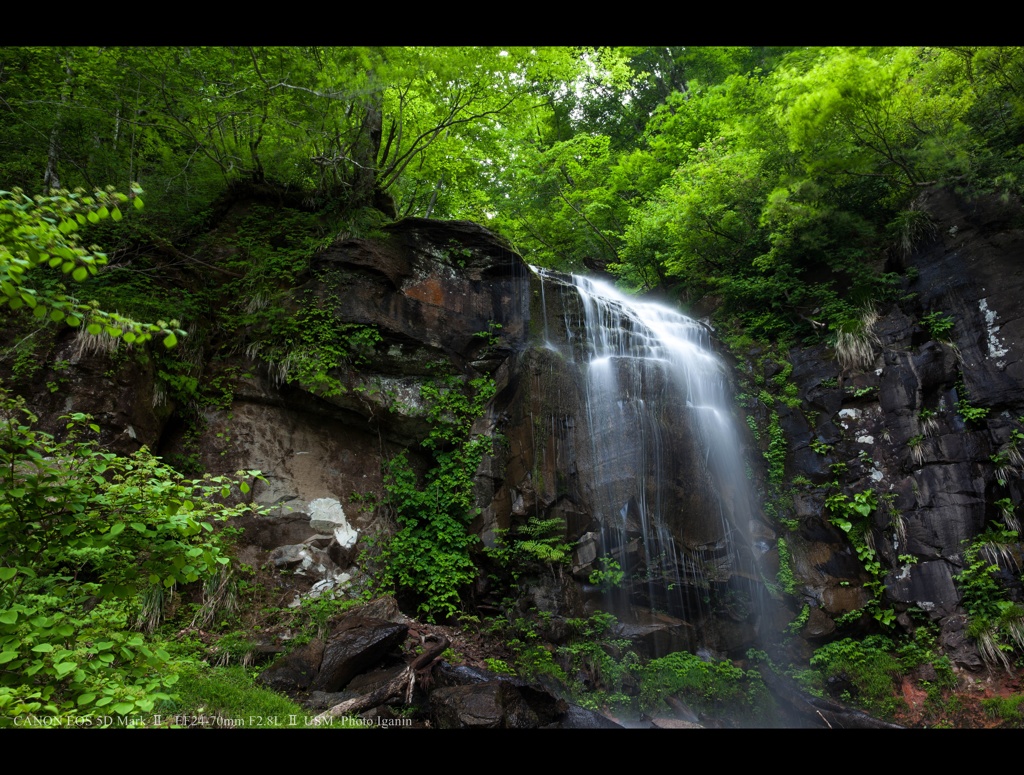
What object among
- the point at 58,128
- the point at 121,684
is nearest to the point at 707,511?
the point at 121,684

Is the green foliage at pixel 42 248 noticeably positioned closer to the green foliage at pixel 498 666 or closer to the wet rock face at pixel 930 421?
the green foliage at pixel 498 666

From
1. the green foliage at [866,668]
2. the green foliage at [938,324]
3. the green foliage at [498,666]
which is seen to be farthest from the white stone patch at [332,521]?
the green foliage at [938,324]

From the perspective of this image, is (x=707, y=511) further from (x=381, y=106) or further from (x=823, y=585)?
(x=381, y=106)

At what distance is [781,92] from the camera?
9.56 m

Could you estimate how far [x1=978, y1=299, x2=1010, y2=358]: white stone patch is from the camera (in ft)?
27.8

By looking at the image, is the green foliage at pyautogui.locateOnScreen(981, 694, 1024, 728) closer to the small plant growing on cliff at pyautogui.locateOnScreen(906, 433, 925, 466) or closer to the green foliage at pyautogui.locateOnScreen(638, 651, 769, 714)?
the green foliage at pyautogui.locateOnScreen(638, 651, 769, 714)

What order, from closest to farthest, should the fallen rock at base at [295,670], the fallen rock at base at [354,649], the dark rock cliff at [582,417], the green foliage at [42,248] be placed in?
1. the green foliage at [42,248]
2. the fallen rock at base at [295,670]
3. the fallen rock at base at [354,649]
4. the dark rock cliff at [582,417]

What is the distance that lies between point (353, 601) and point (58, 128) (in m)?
8.50

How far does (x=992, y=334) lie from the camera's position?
28.2ft

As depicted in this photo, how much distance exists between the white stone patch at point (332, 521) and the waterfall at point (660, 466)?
11.9ft

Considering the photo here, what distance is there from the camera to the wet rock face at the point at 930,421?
26.5ft

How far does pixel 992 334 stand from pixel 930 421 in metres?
1.69

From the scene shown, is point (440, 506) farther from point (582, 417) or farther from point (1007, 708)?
point (1007, 708)

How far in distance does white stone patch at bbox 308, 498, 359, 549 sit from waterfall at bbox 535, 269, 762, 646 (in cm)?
364
